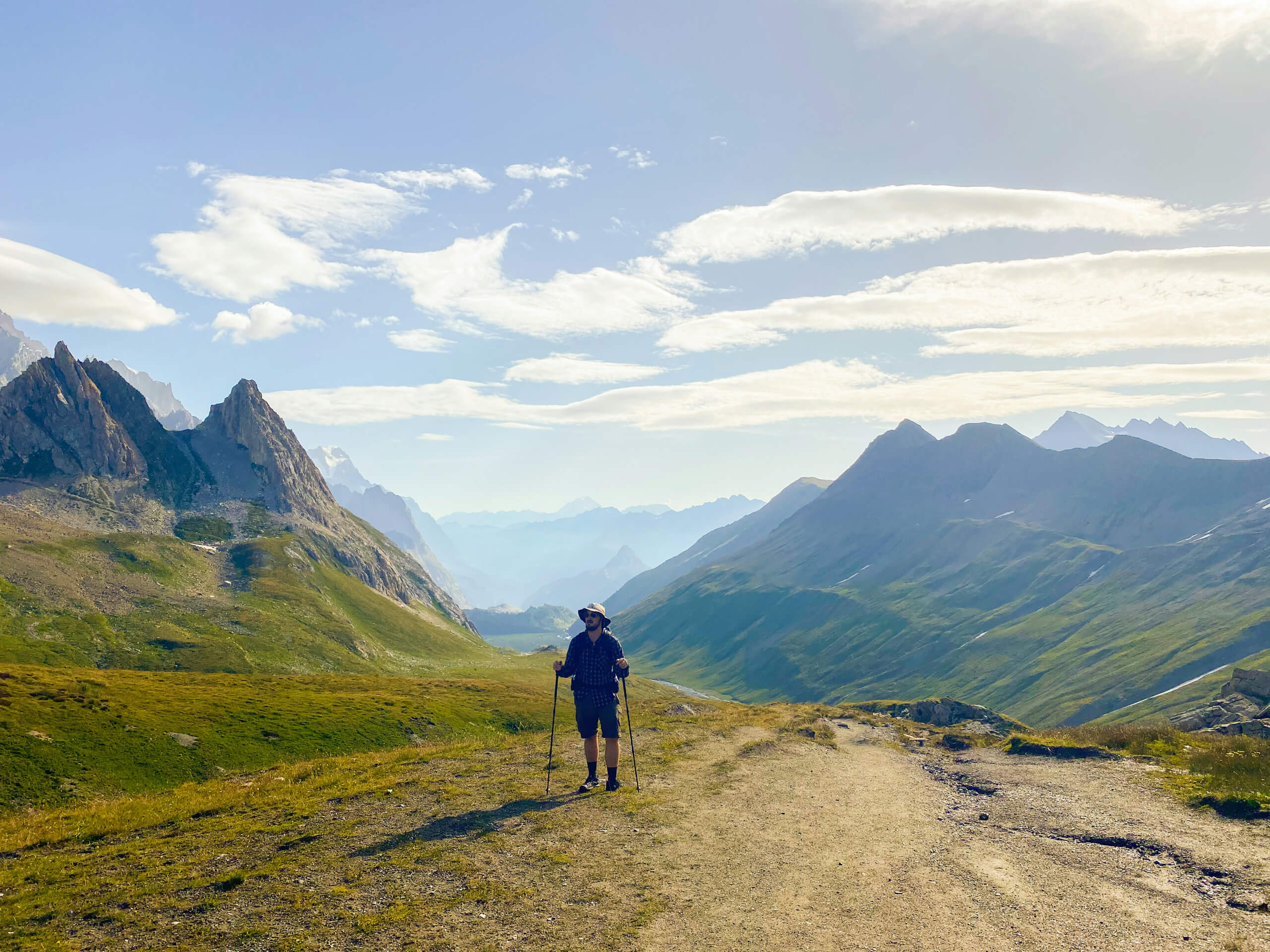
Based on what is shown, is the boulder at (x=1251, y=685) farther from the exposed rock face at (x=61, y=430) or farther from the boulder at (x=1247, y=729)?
the exposed rock face at (x=61, y=430)

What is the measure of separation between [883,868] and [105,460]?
9029 inches

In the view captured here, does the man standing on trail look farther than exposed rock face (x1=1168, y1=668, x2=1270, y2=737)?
No

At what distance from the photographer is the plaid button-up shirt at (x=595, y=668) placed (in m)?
20.6

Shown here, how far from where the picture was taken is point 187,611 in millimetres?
120188

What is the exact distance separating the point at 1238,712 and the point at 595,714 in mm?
53339

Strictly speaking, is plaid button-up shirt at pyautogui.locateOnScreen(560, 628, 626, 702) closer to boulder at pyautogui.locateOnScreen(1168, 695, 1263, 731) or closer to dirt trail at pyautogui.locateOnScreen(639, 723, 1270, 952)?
dirt trail at pyautogui.locateOnScreen(639, 723, 1270, 952)

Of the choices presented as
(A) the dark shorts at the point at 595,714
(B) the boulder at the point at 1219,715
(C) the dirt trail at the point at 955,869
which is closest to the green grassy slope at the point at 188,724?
(A) the dark shorts at the point at 595,714

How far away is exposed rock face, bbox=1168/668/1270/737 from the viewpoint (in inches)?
1359

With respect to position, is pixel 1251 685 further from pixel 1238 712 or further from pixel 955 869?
pixel 955 869

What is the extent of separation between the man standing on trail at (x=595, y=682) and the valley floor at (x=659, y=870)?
1413 mm

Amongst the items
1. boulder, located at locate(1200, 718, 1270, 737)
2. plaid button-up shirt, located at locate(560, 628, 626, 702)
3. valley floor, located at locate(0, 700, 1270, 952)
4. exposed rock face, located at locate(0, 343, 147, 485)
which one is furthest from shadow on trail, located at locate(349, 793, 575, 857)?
exposed rock face, located at locate(0, 343, 147, 485)

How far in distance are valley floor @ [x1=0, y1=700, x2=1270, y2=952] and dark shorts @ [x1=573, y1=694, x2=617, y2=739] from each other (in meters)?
1.94

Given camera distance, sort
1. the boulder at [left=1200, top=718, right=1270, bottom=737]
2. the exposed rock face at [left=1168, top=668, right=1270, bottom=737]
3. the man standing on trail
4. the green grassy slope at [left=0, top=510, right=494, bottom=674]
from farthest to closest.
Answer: the green grassy slope at [left=0, top=510, right=494, bottom=674] < the exposed rock face at [left=1168, top=668, right=1270, bottom=737] < the boulder at [left=1200, top=718, right=1270, bottom=737] < the man standing on trail

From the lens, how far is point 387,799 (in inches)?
796
